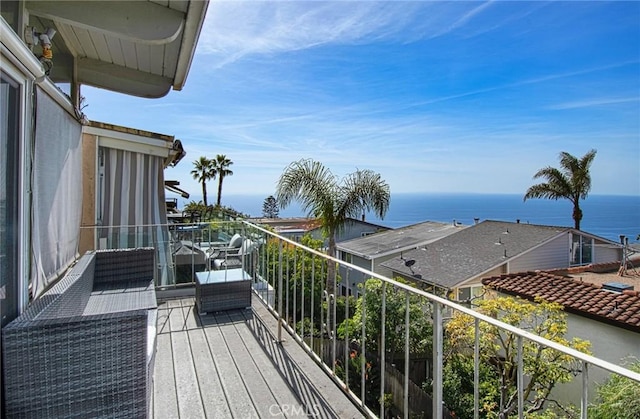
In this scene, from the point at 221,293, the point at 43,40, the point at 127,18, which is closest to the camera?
the point at 43,40

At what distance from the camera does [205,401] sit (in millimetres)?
2205

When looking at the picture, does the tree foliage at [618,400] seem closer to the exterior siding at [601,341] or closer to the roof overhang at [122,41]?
the exterior siding at [601,341]

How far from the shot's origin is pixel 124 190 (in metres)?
5.59

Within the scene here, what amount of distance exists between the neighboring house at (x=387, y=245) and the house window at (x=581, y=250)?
6.37m

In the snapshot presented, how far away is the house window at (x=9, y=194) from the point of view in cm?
149

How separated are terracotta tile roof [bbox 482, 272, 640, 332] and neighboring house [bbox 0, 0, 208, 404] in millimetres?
10548

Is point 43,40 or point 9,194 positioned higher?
point 43,40

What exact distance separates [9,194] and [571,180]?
24433 mm

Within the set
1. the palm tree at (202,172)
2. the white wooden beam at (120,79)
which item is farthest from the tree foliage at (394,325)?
the palm tree at (202,172)

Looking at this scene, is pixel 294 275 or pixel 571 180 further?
pixel 571 180

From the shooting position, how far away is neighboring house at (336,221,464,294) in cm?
1986

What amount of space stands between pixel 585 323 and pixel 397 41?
17.1 m

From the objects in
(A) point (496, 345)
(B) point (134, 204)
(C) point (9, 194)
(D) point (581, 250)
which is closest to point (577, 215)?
(D) point (581, 250)

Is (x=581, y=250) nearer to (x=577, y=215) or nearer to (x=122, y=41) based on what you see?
(x=577, y=215)
